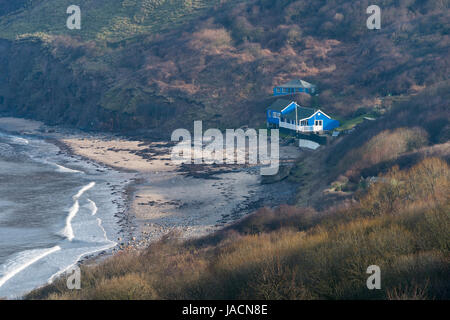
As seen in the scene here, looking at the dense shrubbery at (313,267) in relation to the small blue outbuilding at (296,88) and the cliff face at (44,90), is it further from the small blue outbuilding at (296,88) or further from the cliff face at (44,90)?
the cliff face at (44,90)

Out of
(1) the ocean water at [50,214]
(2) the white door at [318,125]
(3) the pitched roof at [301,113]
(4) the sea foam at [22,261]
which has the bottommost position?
(4) the sea foam at [22,261]

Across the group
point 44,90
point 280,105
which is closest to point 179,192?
point 280,105

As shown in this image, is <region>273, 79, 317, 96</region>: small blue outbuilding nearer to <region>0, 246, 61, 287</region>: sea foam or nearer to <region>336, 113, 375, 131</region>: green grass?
<region>336, 113, 375, 131</region>: green grass

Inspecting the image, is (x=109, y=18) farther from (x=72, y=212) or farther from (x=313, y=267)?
(x=313, y=267)

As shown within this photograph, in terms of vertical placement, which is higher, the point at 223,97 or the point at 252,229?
the point at 223,97

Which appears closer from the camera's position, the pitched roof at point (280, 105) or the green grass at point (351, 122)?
the green grass at point (351, 122)

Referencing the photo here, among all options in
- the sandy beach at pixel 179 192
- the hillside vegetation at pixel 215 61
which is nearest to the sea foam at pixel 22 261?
the sandy beach at pixel 179 192
